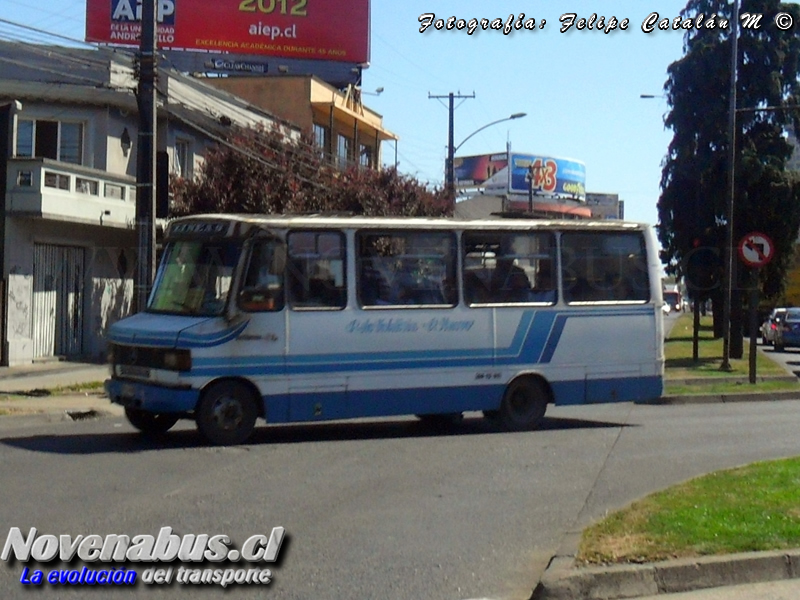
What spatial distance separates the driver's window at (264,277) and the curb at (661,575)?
682 cm

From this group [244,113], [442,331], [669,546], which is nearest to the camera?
[669,546]

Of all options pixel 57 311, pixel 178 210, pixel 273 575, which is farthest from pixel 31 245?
pixel 273 575

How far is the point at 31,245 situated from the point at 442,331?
1302cm

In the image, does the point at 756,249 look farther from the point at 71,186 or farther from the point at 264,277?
the point at 71,186

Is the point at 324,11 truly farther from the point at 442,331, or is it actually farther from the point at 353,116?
the point at 442,331

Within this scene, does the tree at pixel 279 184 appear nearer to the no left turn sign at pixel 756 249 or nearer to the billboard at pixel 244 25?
the no left turn sign at pixel 756 249

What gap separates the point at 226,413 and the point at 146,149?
7.39 metres

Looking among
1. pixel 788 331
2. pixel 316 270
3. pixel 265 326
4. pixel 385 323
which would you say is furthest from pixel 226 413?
pixel 788 331

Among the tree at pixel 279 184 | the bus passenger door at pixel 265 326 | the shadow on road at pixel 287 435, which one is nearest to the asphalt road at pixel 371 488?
the shadow on road at pixel 287 435

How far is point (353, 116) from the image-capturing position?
4831 cm

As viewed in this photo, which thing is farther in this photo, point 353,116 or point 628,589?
point 353,116

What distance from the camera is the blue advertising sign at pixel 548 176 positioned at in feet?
344

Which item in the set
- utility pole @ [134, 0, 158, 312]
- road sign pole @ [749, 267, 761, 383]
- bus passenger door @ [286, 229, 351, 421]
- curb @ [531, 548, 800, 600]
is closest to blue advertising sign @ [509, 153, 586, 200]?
road sign pole @ [749, 267, 761, 383]

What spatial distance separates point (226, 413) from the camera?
13516mm
